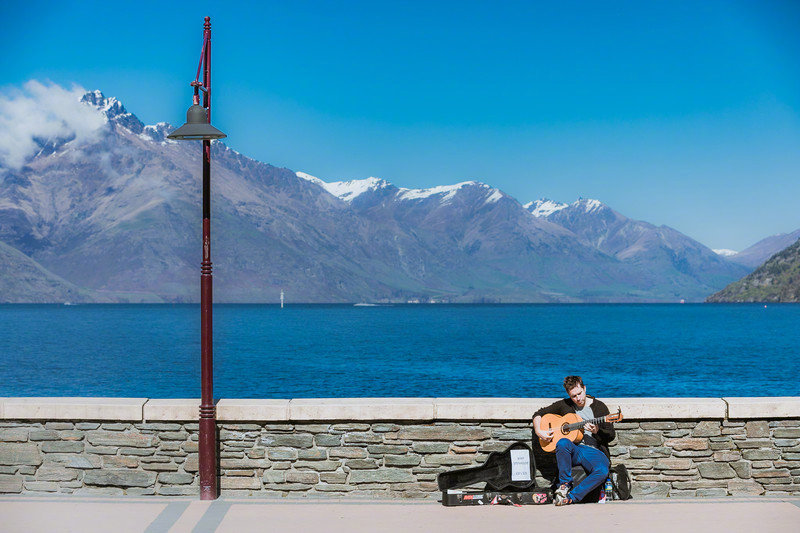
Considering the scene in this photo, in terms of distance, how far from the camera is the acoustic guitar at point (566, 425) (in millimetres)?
8633

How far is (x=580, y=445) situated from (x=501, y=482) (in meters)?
0.95

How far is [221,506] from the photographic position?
8664mm

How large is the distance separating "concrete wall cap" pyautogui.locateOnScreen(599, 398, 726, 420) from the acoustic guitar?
0.84 ft

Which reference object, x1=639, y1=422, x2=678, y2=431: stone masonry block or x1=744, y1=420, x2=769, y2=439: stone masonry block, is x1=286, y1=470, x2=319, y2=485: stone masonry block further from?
x1=744, y1=420, x2=769, y2=439: stone masonry block

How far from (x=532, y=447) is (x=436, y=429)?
1.07 metres

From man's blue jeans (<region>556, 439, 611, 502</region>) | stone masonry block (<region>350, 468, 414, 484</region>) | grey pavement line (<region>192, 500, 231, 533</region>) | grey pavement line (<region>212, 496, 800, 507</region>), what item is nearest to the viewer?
grey pavement line (<region>192, 500, 231, 533</region>)

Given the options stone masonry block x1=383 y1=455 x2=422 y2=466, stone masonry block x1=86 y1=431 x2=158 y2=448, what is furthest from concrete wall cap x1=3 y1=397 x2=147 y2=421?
stone masonry block x1=383 y1=455 x2=422 y2=466

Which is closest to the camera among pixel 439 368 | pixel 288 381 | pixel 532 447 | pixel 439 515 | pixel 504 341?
pixel 439 515

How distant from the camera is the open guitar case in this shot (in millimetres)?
8742

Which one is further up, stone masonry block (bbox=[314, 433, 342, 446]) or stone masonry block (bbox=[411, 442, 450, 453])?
stone masonry block (bbox=[314, 433, 342, 446])

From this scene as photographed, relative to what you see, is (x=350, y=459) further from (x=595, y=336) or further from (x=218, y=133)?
(x=595, y=336)

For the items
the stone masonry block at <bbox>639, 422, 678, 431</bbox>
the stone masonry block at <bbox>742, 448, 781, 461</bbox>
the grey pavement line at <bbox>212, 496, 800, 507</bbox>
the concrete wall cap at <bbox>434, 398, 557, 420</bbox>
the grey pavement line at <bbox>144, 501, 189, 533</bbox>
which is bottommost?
the grey pavement line at <bbox>212, 496, 800, 507</bbox>

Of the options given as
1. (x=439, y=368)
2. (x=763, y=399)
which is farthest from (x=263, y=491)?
(x=439, y=368)

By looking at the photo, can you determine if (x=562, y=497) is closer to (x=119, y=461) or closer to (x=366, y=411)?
(x=366, y=411)
